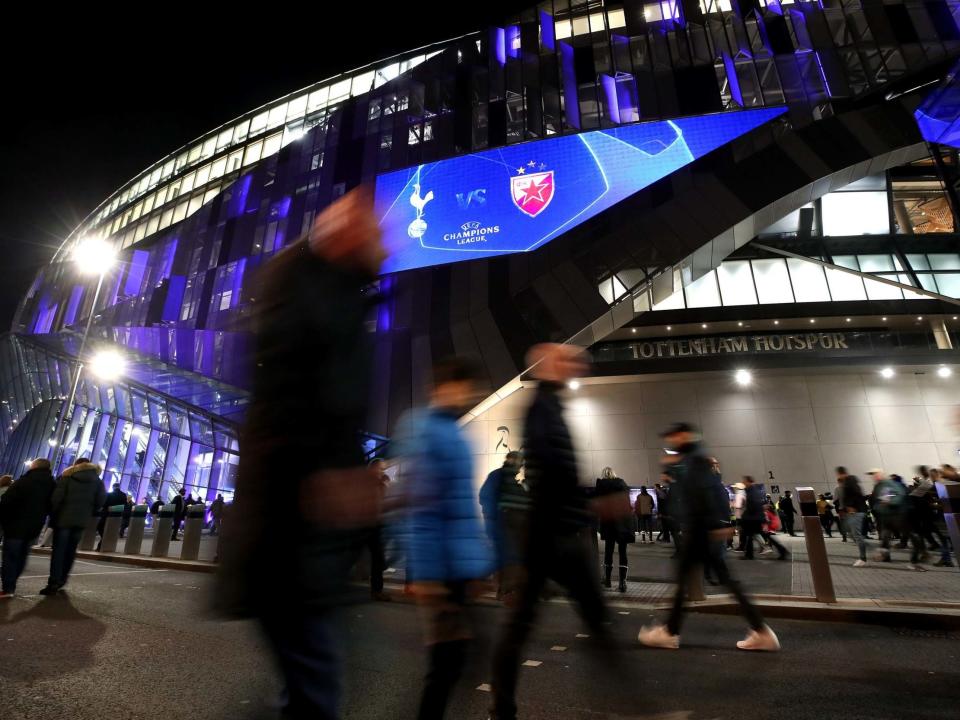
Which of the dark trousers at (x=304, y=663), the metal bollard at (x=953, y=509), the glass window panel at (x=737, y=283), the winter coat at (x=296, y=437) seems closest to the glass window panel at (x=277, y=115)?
the glass window panel at (x=737, y=283)

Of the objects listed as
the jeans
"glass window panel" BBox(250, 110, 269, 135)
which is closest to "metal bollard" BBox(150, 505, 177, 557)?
the jeans

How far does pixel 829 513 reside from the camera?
18000 millimetres

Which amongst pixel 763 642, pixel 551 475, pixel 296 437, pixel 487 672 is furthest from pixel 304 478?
pixel 763 642

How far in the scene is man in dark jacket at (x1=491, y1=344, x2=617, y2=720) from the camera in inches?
92.5

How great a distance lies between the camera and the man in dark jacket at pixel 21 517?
19.7ft

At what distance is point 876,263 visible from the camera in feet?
76.0

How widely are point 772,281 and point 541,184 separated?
1325 cm

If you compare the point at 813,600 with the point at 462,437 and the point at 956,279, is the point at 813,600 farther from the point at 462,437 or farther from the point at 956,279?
the point at 956,279

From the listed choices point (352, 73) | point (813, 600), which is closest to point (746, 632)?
point (813, 600)

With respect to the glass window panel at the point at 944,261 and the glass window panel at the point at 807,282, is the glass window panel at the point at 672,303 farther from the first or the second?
the glass window panel at the point at 944,261

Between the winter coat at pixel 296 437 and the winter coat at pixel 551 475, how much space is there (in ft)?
4.30

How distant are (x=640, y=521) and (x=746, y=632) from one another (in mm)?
14002

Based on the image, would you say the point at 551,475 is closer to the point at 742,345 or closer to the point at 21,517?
the point at 21,517

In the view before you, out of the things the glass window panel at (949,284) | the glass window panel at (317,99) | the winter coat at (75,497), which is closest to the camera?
the winter coat at (75,497)
